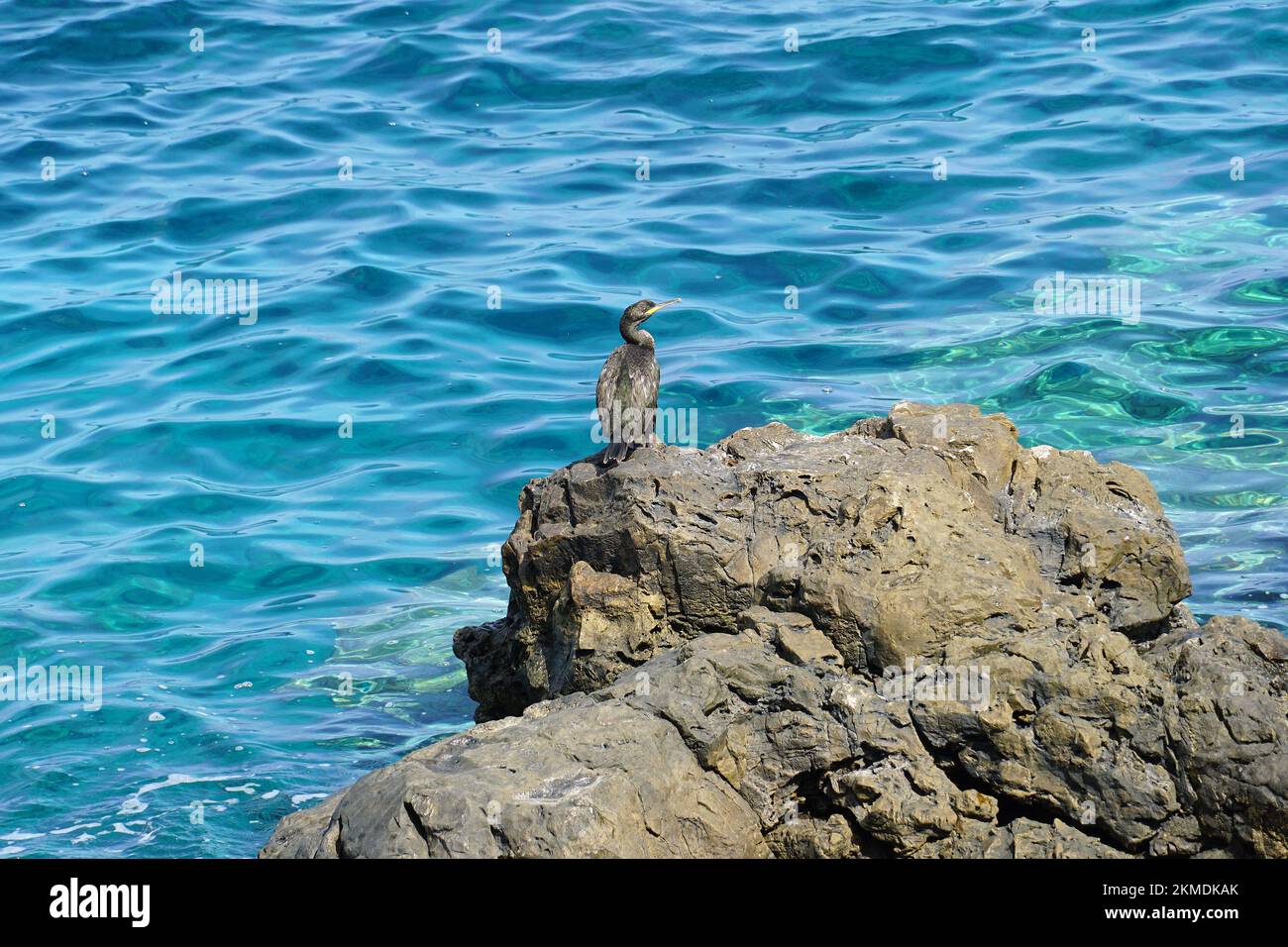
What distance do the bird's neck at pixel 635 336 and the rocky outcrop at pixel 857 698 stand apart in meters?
1.14

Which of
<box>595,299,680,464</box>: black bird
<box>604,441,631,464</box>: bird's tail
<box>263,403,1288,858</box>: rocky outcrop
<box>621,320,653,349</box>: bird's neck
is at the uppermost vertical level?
<box>621,320,653,349</box>: bird's neck

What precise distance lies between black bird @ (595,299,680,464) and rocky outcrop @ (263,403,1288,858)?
40cm

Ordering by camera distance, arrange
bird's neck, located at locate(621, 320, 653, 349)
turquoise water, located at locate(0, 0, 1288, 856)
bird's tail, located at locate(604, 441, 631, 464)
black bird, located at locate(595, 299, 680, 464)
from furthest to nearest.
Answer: turquoise water, located at locate(0, 0, 1288, 856), bird's neck, located at locate(621, 320, 653, 349), black bird, located at locate(595, 299, 680, 464), bird's tail, located at locate(604, 441, 631, 464)

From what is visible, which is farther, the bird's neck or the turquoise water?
the turquoise water

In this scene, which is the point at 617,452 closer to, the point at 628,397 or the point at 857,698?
the point at 628,397

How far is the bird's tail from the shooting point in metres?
5.66

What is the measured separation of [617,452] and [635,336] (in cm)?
97

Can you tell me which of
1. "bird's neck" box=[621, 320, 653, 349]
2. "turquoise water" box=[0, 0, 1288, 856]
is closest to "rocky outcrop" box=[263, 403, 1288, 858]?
"bird's neck" box=[621, 320, 653, 349]

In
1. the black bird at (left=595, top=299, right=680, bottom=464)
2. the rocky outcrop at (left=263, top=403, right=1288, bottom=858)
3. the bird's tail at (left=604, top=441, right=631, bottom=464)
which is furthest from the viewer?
the black bird at (left=595, top=299, right=680, bottom=464)

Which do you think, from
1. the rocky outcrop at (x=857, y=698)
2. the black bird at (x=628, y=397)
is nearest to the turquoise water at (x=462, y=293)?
the black bird at (x=628, y=397)

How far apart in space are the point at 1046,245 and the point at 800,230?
1990 mm

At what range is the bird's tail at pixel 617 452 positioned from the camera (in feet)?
18.6

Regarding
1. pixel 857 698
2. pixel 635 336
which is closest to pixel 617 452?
pixel 635 336

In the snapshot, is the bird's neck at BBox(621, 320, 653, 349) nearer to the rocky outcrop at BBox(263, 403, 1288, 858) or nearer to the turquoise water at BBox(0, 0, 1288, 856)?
Result: the rocky outcrop at BBox(263, 403, 1288, 858)
